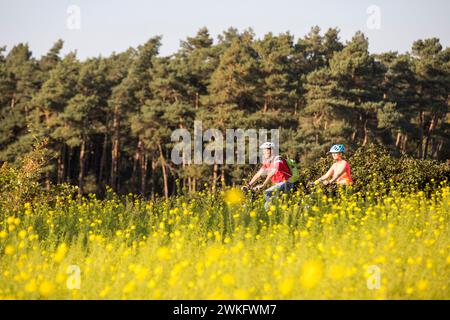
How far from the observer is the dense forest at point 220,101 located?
41.2 metres

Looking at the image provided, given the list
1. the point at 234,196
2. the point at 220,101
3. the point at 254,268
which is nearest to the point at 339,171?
the point at 234,196

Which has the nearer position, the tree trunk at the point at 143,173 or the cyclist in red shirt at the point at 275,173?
the cyclist in red shirt at the point at 275,173

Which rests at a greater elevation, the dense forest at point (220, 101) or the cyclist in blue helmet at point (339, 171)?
the dense forest at point (220, 101)

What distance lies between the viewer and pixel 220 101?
41.6 meters

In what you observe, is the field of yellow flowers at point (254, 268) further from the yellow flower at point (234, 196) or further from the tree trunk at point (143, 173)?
the tree trunk at point (143, 173)

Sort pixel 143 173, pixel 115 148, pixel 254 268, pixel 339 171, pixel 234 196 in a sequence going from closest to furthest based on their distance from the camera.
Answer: pixel 254 268 → pixel 339 171 → pixel 234 196 → pixel 143 173 → pixel 115 148

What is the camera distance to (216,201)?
1078 cm

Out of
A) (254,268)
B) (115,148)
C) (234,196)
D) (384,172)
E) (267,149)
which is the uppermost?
(115,148)

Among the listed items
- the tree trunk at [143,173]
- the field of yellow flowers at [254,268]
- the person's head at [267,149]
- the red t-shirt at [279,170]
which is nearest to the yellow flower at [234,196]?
the red t-shirt at [279,170]

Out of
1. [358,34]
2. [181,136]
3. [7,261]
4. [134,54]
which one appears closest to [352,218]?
[7,261]

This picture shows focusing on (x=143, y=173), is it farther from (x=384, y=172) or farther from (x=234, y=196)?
(x=234, y=196)

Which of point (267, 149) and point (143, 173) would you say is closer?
point (267, 149)

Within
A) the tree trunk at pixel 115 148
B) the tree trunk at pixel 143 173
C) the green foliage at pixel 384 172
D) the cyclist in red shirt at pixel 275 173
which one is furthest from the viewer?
the tree trunk at pixel 115 148
